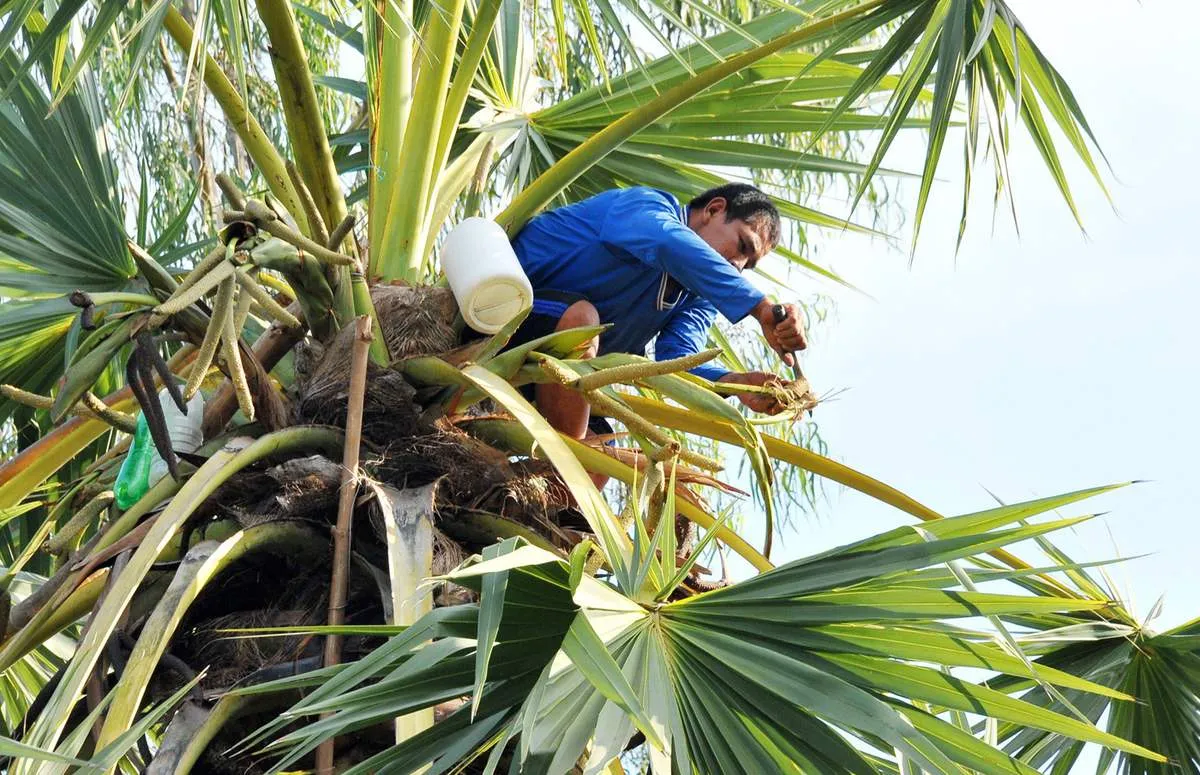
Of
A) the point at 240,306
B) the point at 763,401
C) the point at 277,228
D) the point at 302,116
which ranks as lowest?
A: the point at 240,306

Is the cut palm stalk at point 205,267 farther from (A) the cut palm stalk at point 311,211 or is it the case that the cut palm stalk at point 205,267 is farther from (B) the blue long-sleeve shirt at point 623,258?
(B) the blue long-sleeve shirt at point 623,258

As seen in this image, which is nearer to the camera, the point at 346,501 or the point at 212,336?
the point at 212,336

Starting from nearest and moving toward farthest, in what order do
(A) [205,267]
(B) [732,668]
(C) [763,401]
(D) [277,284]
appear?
(B) [732,668]
(A) [205,267]
(C) [763,401]
(D) [277,284]

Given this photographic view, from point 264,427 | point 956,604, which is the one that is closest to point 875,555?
point 956,604

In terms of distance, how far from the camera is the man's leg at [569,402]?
3.55 metres

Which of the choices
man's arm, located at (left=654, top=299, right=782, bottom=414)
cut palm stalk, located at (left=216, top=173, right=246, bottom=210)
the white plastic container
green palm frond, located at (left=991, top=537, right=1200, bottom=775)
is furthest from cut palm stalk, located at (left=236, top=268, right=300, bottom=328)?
green palm frond, located at (left=991, top=537, right=1200, bottom=775)

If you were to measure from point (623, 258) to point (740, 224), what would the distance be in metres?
0.40

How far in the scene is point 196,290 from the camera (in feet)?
8.35

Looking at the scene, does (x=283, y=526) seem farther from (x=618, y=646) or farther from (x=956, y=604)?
(x=956, y=604)

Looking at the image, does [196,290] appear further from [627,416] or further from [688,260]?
[688,260]

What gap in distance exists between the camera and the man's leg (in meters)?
3.55

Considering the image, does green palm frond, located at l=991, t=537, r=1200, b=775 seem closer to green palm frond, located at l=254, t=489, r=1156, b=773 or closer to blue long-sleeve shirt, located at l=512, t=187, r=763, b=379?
green palm frond, located at l=254, t=489, r=1156, b=773

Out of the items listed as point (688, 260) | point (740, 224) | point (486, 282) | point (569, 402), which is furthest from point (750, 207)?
point (486, 282)

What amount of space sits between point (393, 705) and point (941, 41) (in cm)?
227
